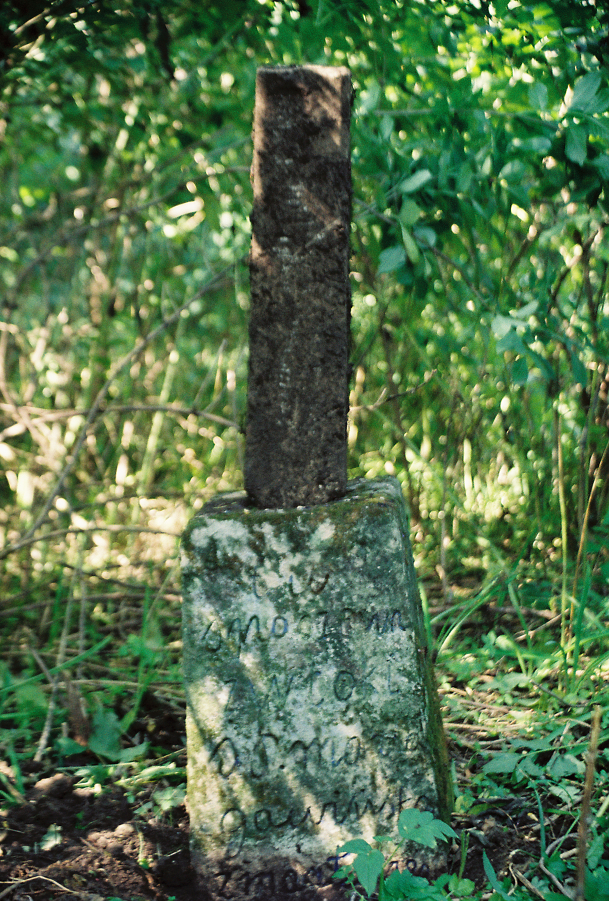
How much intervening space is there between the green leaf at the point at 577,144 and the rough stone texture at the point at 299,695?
1.12 metres

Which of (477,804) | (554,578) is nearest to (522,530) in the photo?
(554,578)

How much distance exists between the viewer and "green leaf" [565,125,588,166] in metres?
1.86

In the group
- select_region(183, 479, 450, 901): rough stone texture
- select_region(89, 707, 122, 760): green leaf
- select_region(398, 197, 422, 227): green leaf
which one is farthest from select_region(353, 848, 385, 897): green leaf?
select_region(398, 197, 422, 227): green leaf

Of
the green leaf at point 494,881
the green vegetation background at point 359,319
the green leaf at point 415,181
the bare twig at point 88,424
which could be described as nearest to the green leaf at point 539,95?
the green vegetation background at point 359,319

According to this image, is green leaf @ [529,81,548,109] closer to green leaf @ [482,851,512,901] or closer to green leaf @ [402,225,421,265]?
green leaf @ [402,225,421,265]

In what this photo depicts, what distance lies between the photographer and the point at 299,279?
156 centimetres

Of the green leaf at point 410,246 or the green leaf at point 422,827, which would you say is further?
the green leaf at point 410,246

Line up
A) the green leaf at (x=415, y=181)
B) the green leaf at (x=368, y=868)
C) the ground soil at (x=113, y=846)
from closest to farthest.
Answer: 1. the green leaf at (x=368, y=868)
2. the ground soil at (x=113, y=846)
3. the green leaf at (x=415, y=181)

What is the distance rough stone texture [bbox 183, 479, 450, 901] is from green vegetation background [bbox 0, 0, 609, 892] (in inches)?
19.1

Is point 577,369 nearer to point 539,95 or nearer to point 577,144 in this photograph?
point 577,144

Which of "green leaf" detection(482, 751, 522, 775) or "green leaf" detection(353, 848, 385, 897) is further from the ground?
"green leaf" detection(353, 848, 385, 897)

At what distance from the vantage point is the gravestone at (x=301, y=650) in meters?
1.52

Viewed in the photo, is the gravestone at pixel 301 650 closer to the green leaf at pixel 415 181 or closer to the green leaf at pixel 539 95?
the green leaf at pixel 415 181

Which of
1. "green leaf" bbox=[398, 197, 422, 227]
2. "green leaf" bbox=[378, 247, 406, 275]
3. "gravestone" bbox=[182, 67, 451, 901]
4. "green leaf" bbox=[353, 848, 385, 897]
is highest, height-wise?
"green leaf" bbox=[398, 197, 422, 227]
